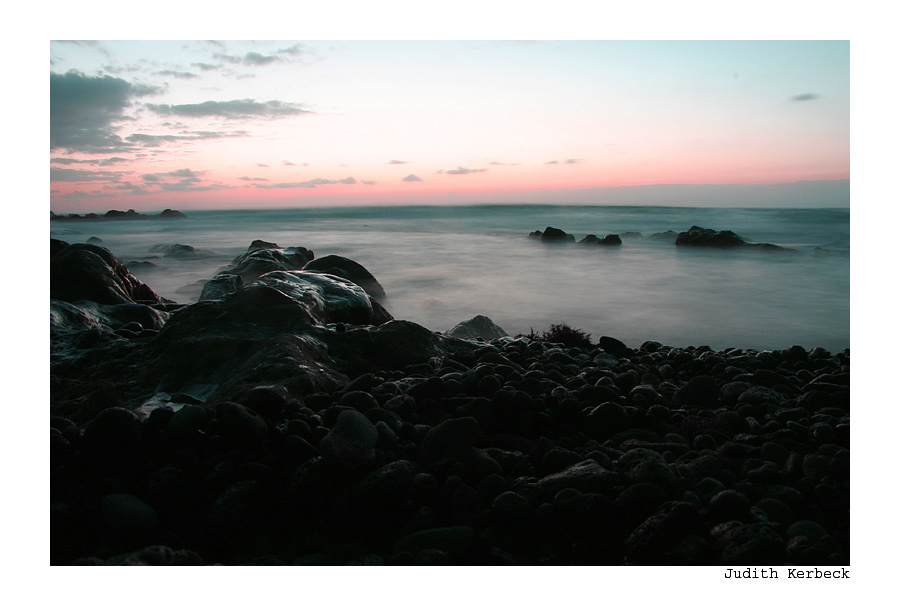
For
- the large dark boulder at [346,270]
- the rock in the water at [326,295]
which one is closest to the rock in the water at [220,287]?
the large dark boulder at [346,270]

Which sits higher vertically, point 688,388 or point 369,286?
point 369,286

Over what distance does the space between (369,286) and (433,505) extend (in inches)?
280

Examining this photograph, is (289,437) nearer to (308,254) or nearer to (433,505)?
(433,505)

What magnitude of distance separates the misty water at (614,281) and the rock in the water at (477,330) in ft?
3.00

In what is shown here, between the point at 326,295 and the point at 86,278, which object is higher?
the point at 86,278

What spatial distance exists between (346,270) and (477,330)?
11.2 feet

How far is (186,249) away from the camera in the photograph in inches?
600

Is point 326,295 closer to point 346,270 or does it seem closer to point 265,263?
point 346,270

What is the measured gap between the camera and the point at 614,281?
35.9 feet

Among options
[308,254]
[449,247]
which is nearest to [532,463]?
[308,254]

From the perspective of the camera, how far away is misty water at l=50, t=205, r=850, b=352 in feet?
23.1

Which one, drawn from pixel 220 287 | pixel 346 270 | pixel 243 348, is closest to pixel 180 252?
pixel 346 270

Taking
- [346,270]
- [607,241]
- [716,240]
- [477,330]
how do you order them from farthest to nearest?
1. [607,241]
2. [716,240]
3. [346,270]
4. [477,330]

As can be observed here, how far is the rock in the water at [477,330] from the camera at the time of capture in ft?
19.0
